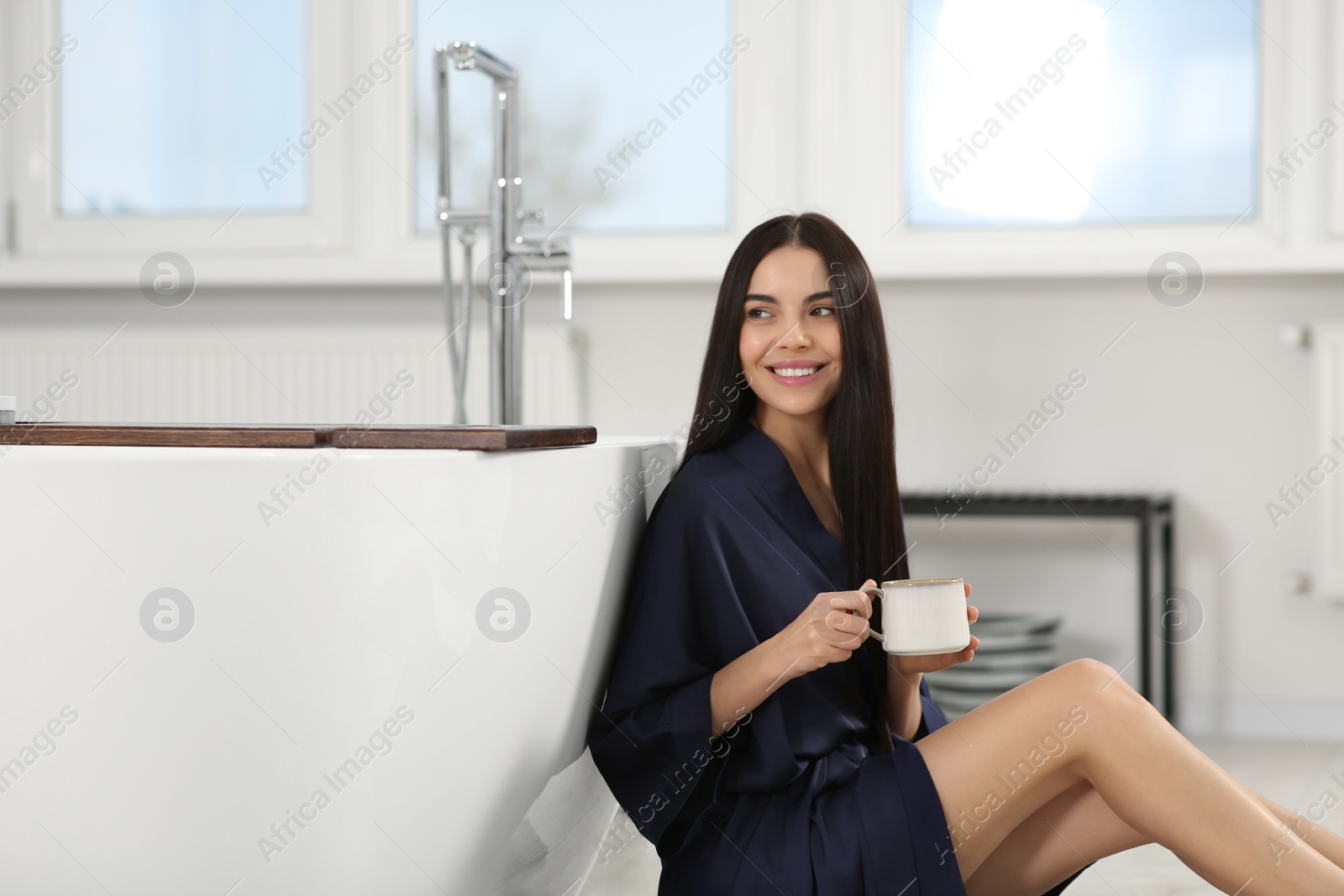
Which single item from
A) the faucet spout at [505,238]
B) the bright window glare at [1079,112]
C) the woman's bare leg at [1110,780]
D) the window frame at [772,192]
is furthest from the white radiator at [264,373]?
the woman's bare leg at [1110,780]

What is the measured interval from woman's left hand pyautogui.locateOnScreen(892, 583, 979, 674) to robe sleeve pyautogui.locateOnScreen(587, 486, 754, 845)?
0.63 feet

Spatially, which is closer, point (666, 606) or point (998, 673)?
point (666, 606)

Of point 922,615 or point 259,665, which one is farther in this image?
point 922,615

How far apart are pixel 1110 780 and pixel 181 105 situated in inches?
105

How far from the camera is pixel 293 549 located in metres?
0.96

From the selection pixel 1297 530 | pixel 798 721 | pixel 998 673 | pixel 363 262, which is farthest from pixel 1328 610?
pixel 363 262

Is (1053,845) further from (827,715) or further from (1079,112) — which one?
(1079,112)

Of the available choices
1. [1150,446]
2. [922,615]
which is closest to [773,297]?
[922,615]

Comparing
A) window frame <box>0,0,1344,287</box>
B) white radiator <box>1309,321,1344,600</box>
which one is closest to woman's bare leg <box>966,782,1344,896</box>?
white radiator <box>1309,321,1344,600</box>

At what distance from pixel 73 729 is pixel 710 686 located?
55 cm

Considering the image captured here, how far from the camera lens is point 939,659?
1220 mm

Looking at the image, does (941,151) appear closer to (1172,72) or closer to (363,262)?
(1172,72)

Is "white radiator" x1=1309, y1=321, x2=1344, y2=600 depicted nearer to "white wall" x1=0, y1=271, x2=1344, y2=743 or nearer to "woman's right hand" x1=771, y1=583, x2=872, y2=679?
"white wall" x1=0, y1=271, x2=1344, y2=743

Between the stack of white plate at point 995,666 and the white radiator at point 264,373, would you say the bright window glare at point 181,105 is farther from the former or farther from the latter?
the stack of white plate at point 995,666
